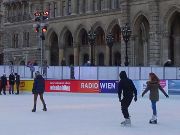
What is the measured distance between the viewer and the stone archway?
178 feet

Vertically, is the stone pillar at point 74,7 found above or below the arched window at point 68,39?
above

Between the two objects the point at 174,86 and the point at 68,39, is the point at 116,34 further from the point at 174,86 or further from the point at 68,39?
the point at 174,86

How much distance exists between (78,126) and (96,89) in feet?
66.6

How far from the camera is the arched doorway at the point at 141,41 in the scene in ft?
178

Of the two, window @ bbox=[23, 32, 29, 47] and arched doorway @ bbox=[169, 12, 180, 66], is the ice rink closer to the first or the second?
arched doorway @ bbox=[169, 12, 180, 66]

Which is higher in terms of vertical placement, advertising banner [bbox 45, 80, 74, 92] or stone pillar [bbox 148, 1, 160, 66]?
stone pillar [bbox 148, 1, 160, 66]

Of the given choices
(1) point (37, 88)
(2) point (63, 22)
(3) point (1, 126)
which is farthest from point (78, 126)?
(2) point (63, 22)

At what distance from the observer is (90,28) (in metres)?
64.1

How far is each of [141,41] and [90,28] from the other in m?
→ 10.0

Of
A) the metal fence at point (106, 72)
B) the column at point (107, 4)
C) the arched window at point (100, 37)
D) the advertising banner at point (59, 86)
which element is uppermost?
the column at point (107, 4)

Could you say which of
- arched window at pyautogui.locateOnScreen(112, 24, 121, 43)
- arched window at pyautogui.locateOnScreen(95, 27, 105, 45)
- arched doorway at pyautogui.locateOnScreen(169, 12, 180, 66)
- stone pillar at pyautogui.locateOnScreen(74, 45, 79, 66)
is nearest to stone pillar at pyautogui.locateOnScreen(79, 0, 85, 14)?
arched window at pyautogui.locateOnScreen(95, 27, 105, 45)

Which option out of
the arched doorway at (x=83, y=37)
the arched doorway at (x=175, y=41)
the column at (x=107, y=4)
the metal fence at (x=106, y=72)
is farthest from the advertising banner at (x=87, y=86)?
the arched doorway at (x=83, y=37)

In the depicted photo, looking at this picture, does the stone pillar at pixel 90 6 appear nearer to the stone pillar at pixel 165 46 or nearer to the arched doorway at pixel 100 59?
the arched doorway at pixel 100 59

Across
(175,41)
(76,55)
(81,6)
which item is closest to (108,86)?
(175,41)
